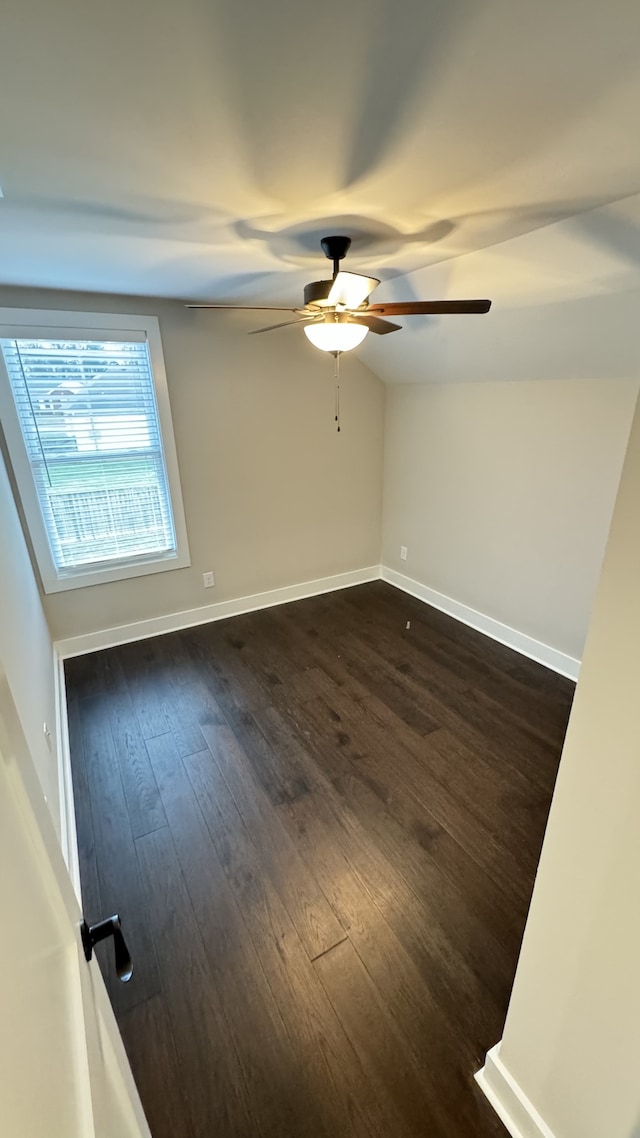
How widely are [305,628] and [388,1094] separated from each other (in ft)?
8.24

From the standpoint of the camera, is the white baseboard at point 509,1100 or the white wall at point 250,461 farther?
the white wall at point 250,461

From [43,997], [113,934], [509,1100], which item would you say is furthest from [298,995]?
[43,997]

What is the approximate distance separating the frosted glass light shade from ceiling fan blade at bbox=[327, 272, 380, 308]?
12 cm

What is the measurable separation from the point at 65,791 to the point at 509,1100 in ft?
6.05

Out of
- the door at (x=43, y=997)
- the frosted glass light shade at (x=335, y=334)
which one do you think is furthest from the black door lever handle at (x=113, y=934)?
the frosted glass light shade at (x=335, y=334)

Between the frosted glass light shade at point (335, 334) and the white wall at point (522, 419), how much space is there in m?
0.60

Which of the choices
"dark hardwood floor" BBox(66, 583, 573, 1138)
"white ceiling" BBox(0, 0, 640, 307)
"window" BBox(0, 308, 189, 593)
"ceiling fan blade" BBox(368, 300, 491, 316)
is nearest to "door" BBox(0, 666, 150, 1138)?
"dark hardwood floor" BBox(66, 583, 573, 1138)

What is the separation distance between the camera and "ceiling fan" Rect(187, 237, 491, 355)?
1639 mm

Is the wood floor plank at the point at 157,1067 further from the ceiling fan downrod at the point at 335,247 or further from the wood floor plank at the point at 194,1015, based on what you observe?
the ceiling fan downrod at the point at 335,247

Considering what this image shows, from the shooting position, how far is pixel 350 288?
5.43ft

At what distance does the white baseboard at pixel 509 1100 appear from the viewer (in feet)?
3.59

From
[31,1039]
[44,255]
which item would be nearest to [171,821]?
[31,1039]

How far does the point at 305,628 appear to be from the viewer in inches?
139

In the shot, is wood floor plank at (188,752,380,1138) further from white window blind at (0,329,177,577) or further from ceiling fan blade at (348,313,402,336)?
ceiling fan blade at (348,313,402,336)
